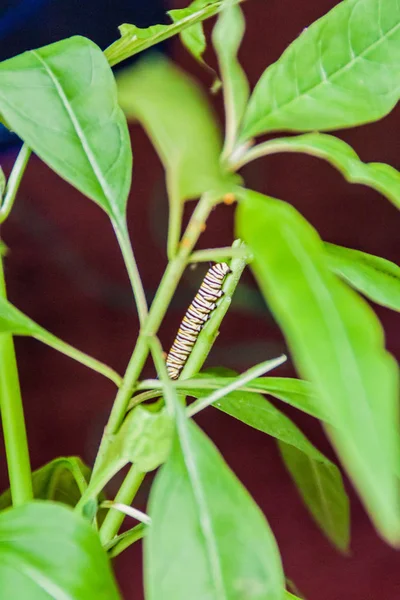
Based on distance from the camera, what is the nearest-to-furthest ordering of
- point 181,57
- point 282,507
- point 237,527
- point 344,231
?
point 237,527 < point 181,57 < point 344,231 < point 282,507

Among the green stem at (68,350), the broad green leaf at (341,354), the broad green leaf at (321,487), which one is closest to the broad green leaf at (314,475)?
the broad green leaf at (321,487)

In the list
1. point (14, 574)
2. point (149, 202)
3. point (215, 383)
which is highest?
point (149, 202)

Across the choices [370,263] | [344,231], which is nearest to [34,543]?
[370,263]

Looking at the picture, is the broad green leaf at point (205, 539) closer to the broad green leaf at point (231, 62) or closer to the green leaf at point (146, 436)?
the green leaf at point (146, 436)

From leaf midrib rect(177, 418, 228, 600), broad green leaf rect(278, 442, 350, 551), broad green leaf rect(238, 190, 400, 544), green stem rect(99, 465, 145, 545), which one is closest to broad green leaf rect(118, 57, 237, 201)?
broad green leaf rect(238, 190, 400, 544)

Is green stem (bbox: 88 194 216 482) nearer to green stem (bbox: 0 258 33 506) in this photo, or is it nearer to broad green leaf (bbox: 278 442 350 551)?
green stem (bbox: 0 258 33 506)

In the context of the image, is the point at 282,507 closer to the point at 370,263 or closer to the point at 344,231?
the point at 344,231
